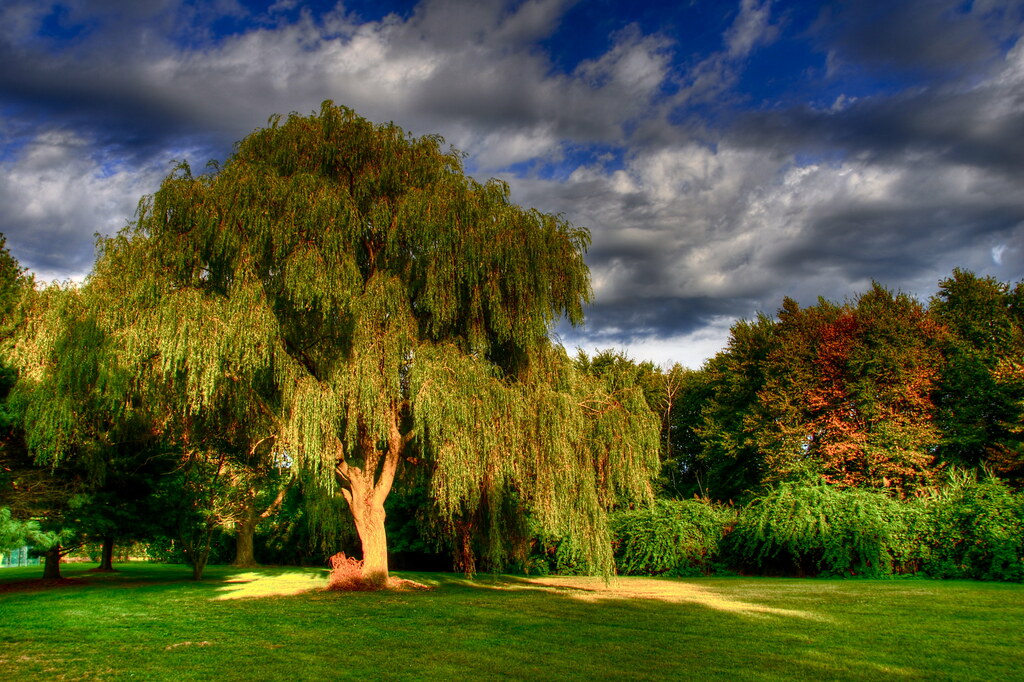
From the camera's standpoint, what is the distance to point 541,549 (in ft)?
68.9

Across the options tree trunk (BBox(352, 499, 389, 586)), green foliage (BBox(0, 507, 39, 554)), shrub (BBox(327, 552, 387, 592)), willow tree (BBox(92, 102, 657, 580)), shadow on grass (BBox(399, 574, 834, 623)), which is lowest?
shadow on grass (BBox(399, 574, 834, 623))

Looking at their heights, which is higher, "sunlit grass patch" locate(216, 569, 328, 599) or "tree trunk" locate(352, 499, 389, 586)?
"tree trunk" locate(352, 499, 389, 586)

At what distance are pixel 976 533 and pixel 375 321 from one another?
1475cm

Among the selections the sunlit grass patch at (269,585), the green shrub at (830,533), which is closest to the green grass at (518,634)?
the sunlit grass patch at (269,585)

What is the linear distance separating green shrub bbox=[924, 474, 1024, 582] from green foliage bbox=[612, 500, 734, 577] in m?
5.18

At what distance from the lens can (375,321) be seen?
40.6 feet

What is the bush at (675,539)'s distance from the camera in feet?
64.6

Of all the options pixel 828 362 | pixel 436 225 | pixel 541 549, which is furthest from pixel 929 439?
pixel 436 225

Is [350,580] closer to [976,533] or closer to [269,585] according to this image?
[269,585]

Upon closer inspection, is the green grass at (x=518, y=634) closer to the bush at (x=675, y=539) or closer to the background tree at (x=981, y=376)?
the bush at (x=675, y=539)

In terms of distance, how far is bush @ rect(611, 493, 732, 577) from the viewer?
64.6ft

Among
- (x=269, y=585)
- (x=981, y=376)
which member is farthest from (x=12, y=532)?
(x=981, y=376)

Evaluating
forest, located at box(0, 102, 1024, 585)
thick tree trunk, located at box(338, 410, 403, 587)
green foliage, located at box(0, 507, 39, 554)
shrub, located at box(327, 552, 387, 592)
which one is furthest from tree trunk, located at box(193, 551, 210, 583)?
green foliage, located at box(0, 507, 39, 554)

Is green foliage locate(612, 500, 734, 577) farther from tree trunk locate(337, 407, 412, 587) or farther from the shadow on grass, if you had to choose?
tree trunk locate(337, 407, 412, 587)
